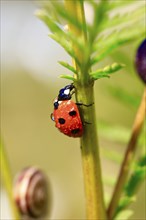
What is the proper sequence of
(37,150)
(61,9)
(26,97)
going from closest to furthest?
(61,9) → (37,150) → (26,97)

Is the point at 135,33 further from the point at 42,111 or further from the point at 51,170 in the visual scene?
the point at 42,111

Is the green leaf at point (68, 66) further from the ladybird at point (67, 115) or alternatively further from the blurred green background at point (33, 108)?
the blurred green background at point (33, 108)

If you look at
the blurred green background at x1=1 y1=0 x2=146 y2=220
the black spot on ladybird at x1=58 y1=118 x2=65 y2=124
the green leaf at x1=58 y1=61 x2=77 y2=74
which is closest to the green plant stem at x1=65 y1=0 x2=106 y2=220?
the green leaf at x1=58 y1=61 x2=77 y2=74

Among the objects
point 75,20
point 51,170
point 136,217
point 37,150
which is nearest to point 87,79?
point 75,20

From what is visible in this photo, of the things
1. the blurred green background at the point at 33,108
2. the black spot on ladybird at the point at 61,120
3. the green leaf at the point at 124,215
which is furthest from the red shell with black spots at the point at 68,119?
the blurred green background at the point at 33,108

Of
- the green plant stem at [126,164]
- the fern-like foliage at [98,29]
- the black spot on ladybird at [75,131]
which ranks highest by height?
the fern-like foliage at [98,29]

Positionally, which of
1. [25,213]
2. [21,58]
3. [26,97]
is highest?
[21,58]

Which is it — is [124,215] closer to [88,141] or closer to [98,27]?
[88,141]
